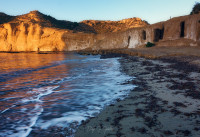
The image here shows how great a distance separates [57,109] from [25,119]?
720 mm

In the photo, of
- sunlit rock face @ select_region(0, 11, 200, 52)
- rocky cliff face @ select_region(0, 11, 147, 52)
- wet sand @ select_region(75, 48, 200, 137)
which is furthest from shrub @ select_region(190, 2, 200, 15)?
wet sand @ select_region(75, 48, 200, 137)

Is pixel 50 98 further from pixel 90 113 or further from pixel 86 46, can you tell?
pixel 86 46

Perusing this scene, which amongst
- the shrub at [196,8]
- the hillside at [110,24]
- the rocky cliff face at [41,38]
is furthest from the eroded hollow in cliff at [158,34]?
the hillside at [110,24]

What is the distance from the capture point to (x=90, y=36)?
3878 cm

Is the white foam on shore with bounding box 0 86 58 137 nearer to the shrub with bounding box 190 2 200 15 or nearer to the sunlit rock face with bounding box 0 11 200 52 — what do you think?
the sunlit rock face with bounding box 0 11 200 52

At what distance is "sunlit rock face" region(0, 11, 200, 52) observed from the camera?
67.2 feet

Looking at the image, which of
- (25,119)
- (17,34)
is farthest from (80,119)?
(17,34)

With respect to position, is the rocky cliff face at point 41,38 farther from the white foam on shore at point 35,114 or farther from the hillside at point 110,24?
Result: the white foam on shore at point 35,114

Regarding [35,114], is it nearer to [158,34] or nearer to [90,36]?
[158,34]

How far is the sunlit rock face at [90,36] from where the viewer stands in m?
20.5

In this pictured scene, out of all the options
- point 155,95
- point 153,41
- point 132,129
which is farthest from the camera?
point 153,41

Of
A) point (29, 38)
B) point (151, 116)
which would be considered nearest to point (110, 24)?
point (29, 38)

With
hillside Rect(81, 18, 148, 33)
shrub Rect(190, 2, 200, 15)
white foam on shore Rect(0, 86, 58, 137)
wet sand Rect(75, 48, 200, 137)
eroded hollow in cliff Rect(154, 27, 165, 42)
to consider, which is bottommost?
white foam on shore Rect(0, 86, 58, 137)

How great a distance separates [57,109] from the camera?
13.0 feet
